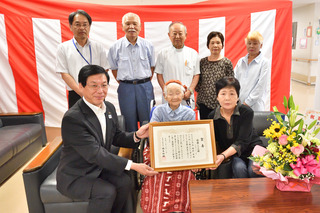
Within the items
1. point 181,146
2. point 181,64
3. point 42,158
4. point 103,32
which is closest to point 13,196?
point 42,158

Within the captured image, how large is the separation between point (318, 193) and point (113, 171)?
1314 mm

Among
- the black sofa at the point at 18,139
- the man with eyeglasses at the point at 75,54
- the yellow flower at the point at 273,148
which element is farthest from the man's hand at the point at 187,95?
the black sofa at the point at 18,139

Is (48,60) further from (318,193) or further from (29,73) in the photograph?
(318,193)

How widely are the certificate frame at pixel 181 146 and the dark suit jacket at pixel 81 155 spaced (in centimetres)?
25

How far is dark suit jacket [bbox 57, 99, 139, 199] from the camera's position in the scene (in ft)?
5.20

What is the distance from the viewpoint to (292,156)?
4.52 feet

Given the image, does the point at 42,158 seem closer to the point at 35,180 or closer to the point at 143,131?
the point at 35,180

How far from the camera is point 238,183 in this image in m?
1.58

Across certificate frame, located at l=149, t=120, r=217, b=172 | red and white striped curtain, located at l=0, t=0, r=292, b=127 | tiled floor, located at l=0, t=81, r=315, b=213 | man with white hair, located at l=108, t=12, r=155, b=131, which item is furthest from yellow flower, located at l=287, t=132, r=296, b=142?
red and white striped curtain, located at l=0, t=0, r=292, b=127

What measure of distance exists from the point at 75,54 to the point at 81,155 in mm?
1282

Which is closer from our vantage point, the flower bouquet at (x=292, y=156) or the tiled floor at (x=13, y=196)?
the flower bouquet at (x=292, y=156)

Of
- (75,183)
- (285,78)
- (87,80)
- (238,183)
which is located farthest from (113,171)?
(285,78)

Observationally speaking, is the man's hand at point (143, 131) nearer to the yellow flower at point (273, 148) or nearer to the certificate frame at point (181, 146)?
the certificate frame at point (181, 146)

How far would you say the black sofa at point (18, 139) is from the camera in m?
2.68
